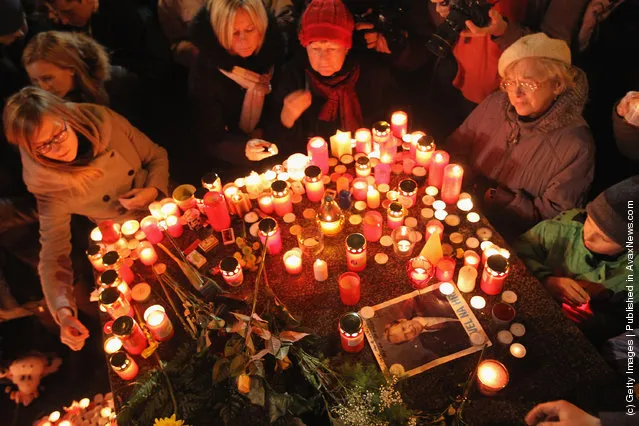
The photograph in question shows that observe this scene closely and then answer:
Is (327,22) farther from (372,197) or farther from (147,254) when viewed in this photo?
(147,254)

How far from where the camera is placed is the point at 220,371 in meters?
1.72

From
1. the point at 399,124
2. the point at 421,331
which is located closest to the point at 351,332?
the point at 421,331

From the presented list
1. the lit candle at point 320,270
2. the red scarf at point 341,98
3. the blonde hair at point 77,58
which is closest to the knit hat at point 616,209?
the lit candle at point 320,270

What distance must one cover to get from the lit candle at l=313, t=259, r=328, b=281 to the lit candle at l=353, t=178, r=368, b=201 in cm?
54

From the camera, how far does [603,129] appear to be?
11.3 feet

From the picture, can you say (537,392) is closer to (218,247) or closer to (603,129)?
(218,247)

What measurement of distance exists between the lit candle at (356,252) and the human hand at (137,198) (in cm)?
136

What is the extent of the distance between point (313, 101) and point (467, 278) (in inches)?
68.5

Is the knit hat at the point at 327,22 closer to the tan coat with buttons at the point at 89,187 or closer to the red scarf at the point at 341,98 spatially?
the red scarf at the point at 341,98

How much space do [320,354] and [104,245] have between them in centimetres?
137

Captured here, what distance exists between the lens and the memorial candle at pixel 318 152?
2637mm

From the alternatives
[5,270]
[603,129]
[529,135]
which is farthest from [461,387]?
[5,270]

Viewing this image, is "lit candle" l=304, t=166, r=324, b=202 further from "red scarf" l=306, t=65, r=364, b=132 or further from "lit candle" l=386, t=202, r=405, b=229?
"red scarf" l=306, t=65, r=364, b=132

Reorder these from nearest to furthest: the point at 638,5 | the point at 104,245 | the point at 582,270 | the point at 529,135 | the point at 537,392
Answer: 1. the point at 537,392
2. the point at 582,270
3. the point at 104,245
4. the point at 529,135
5. the point at 638,5
